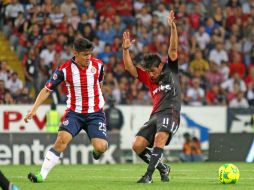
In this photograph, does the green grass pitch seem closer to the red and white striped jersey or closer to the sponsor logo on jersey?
the red and white striped jersey

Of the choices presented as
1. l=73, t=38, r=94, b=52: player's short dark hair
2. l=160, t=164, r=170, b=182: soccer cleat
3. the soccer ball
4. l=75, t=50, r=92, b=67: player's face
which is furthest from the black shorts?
l=73, t=38, r=94, b=52: player's short dark hair

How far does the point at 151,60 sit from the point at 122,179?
2233 mm

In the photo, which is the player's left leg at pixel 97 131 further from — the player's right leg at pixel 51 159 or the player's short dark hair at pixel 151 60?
the player's short dark hair at pixel 151 60

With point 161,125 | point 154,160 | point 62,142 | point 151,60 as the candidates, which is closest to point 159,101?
point 161,125

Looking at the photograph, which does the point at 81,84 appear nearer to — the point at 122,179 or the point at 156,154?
the point at 156,154

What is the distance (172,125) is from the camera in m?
13.1

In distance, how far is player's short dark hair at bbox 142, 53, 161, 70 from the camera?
12.9 m

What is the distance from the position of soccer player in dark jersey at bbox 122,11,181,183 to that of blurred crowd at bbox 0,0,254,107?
971cm

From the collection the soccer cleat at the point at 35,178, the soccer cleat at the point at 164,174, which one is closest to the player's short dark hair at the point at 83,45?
the soccer cleat at the point at 35,178

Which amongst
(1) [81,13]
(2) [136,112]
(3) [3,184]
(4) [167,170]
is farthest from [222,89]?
(3) [3,184]

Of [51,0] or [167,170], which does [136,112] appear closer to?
[51,0]

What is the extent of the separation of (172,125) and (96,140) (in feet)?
3.80

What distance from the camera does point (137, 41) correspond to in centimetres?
2541

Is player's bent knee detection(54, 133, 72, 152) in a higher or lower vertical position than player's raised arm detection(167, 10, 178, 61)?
lower
